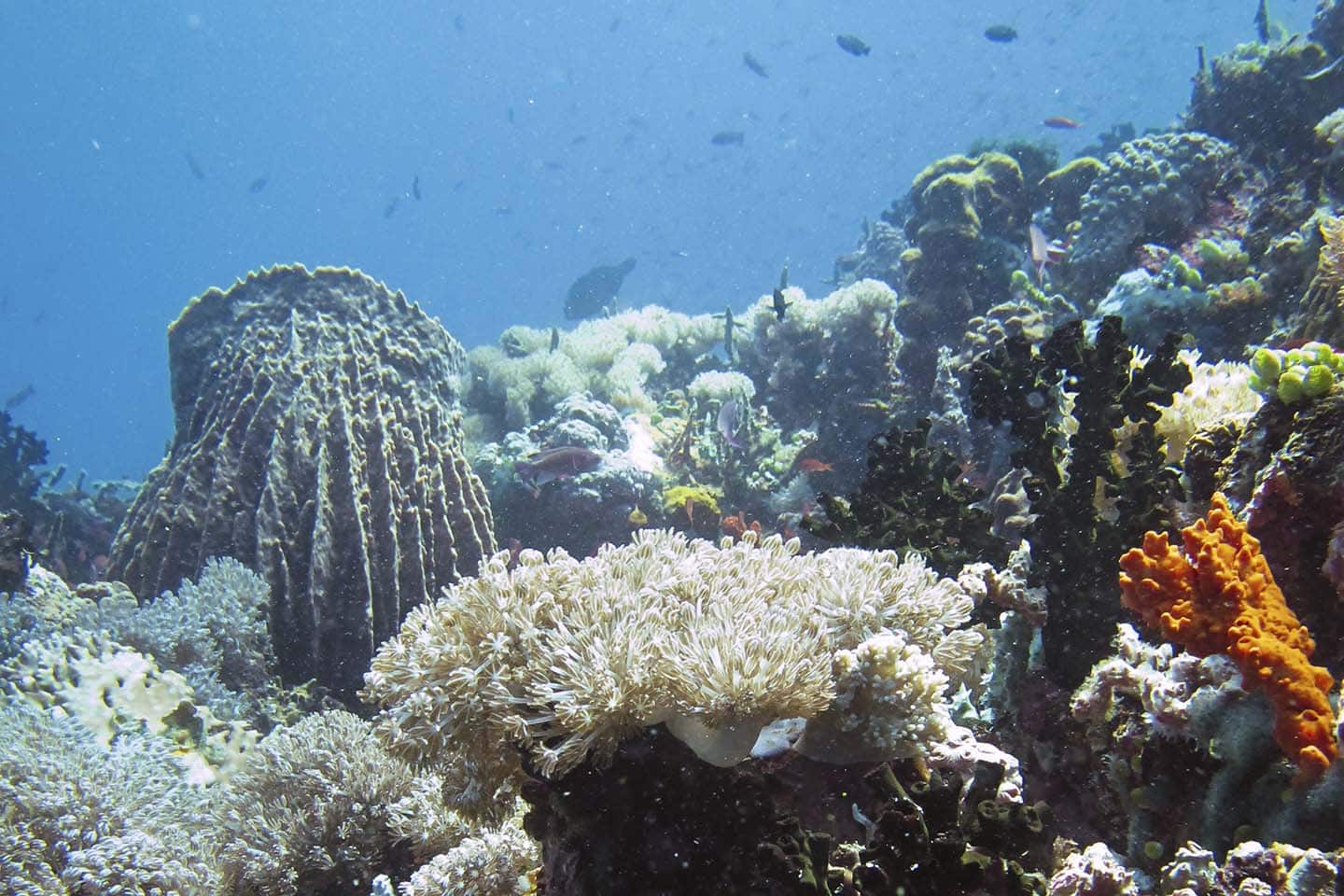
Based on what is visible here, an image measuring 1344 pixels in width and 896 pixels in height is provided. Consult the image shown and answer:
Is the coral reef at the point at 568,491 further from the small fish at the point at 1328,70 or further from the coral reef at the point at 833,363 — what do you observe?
the small fish at the point at 1328,70

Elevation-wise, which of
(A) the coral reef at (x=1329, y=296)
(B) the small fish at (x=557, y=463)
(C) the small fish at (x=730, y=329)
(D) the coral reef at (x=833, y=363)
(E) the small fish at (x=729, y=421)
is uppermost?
(C) the small fish at (x=730, y=329)

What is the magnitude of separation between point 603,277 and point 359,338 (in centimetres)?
2058

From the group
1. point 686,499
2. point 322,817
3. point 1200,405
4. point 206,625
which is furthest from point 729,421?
point 322,817

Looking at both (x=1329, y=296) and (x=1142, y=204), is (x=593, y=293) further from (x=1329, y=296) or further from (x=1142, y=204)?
(x=1329, y=296)

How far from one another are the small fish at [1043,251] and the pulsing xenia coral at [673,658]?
334 inches

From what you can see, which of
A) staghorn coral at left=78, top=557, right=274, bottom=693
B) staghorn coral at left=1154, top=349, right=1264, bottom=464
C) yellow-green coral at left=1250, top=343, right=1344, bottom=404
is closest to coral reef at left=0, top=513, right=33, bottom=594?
staghorn coral at left=78, top=557, right=274, bottom=693

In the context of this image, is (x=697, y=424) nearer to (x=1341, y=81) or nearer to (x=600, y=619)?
(x=600, y=619)

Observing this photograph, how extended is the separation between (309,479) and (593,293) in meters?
21.7

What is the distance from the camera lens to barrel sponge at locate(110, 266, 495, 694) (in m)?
6.15

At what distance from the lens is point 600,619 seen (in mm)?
2391

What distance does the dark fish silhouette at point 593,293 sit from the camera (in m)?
26.9

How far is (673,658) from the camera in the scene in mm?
2150

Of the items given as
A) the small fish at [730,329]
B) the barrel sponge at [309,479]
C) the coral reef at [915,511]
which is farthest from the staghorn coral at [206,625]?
the small fish at [730,329]

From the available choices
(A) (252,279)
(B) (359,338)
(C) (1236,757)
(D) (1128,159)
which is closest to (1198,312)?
(D) (1128,159)
